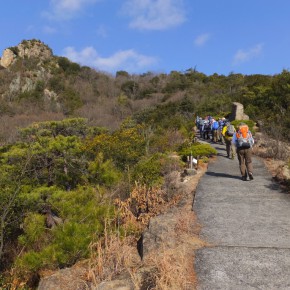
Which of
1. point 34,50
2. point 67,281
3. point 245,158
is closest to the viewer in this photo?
point 67,281

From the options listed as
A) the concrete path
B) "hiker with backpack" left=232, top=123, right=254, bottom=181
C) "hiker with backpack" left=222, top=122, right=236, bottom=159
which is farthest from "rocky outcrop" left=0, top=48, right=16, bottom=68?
"hiker with backpack" left=232, top=123, right=254, bottom=181

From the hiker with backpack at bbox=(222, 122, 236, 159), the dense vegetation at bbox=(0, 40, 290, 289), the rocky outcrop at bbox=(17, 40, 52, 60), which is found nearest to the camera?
the dense vegetation at bbox=(0, 40, 290, 289)

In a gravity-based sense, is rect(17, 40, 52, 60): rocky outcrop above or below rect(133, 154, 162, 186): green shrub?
above

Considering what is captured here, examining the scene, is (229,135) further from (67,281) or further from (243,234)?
(67,281)

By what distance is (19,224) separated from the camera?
7727mm

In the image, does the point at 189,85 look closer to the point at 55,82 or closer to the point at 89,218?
the point at 55,82

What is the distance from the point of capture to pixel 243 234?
5.46 m

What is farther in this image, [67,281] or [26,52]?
[26,52]

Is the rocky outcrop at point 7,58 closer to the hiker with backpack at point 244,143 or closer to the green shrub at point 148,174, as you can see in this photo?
the green shrub at point 148,174

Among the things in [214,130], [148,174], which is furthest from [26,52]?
[148,174]

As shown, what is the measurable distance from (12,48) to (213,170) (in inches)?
2273

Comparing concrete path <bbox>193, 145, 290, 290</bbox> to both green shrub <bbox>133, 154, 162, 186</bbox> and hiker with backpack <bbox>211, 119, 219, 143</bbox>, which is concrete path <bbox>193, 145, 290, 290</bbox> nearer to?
green shrub <bbox>133, 154, 162, 186</bbox>

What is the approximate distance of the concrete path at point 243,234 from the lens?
4.04 meters

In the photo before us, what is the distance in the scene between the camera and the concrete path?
4035 mm
